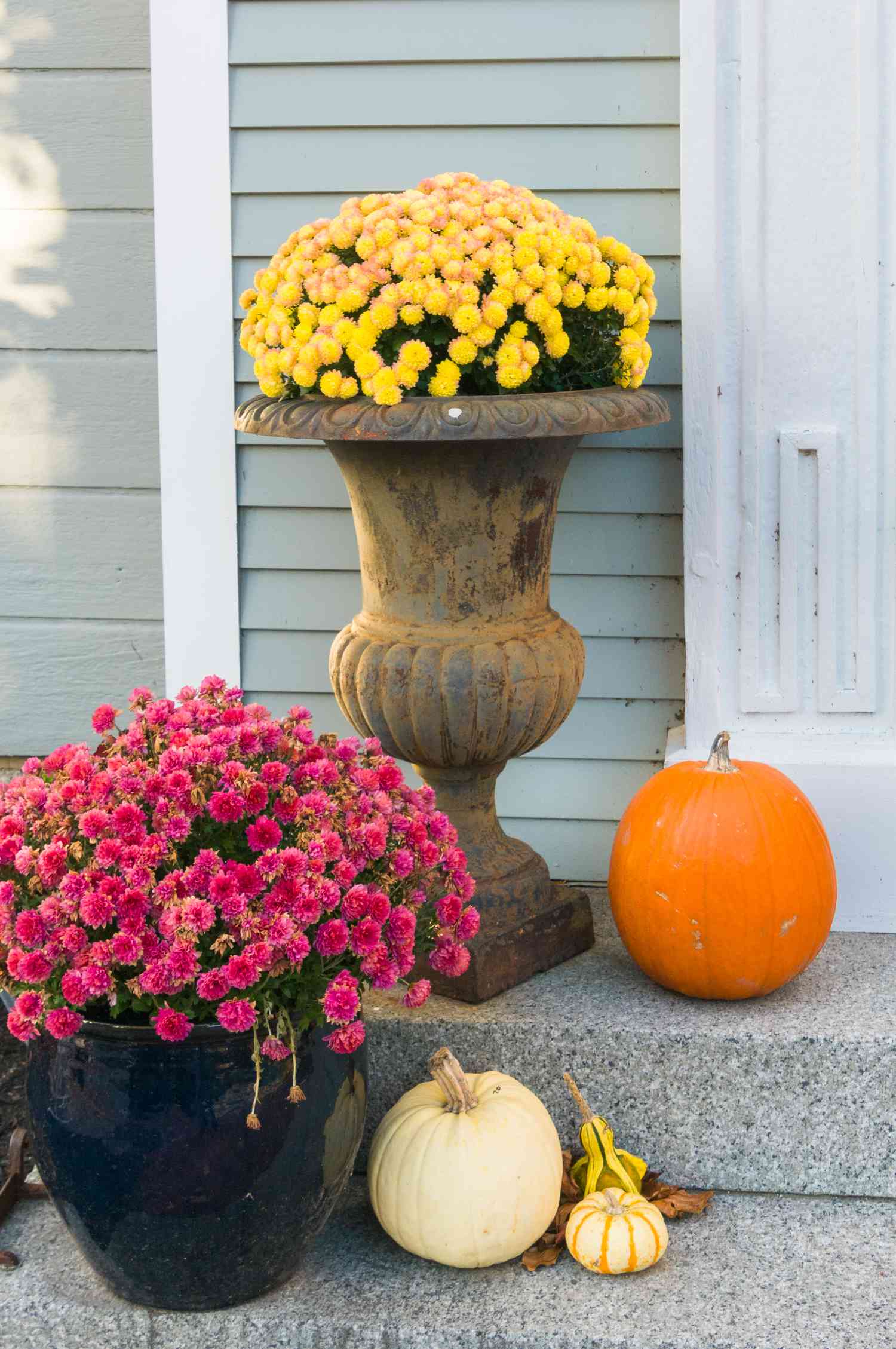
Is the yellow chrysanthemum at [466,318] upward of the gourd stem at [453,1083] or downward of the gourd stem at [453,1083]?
upward

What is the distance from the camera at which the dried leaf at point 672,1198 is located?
87.4 inches

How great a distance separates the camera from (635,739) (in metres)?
2.95

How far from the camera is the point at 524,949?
253 centimetres

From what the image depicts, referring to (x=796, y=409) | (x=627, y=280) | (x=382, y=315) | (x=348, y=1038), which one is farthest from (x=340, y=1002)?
(x=796, y=409)

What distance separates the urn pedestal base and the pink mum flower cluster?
0.33 m

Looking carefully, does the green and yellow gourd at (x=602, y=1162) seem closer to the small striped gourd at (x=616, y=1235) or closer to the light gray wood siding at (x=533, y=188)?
the small striped gourd at (x=616, y=1235)

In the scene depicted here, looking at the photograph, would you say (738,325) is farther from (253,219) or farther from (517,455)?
(253,219)

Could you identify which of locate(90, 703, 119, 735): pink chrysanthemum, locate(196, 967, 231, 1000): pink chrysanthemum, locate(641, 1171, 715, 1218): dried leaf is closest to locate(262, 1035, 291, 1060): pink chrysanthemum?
Answer: locate(196, 967, 231, 1000): pink chrysanthemum

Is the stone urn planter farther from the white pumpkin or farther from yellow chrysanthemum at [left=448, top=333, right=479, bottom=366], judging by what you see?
the white pumpkin

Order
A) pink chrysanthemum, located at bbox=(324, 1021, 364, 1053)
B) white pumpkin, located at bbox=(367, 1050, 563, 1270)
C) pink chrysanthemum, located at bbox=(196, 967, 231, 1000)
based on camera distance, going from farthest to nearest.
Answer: white pumpkin, located at bbox=(367, 1050, 563, 1270) < pink chrysanthemum, located at bbox=(324, 1021, 364, 1053) < pink chrysanthemum, located at bbox=(196, 967, 231, 1000)

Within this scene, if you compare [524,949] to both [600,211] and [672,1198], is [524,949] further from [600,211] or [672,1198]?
[600,211]

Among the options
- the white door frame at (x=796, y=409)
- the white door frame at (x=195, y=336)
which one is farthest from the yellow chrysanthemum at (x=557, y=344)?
the white door frame at (x=195, y=336)

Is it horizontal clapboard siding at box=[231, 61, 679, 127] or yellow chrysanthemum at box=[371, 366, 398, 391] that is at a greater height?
horizontal clapboard siding at box=[231, 61, 679, 127]

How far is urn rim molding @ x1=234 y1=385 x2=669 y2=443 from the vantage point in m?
2.18
